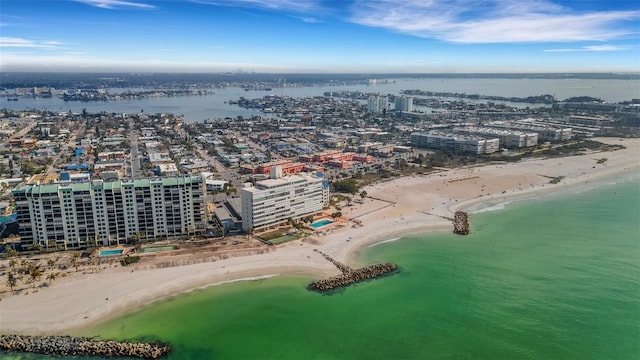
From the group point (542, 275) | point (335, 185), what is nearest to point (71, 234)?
point (335, 185)

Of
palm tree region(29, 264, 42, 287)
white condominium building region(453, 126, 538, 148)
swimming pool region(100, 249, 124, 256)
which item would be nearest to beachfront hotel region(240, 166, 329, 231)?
swimming pool region(100, 249, 124, 256)

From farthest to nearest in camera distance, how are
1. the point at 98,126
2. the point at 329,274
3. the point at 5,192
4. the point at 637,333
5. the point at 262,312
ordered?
the point at 98,126
the point at 5,192
the point at 329,274
the point at 262,312
the point at 637,333

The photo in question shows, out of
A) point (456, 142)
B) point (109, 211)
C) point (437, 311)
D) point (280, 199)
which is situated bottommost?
point (437, 311)

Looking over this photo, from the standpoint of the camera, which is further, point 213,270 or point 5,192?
point 5,192

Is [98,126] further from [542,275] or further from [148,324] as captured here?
[542,275]

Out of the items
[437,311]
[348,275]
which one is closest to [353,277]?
[348,275]

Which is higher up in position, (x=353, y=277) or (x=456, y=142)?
(x=456, y=142)

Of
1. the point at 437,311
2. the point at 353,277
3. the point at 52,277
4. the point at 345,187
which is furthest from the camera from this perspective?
the point at 345,187

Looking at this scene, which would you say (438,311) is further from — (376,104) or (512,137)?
(376,104)
